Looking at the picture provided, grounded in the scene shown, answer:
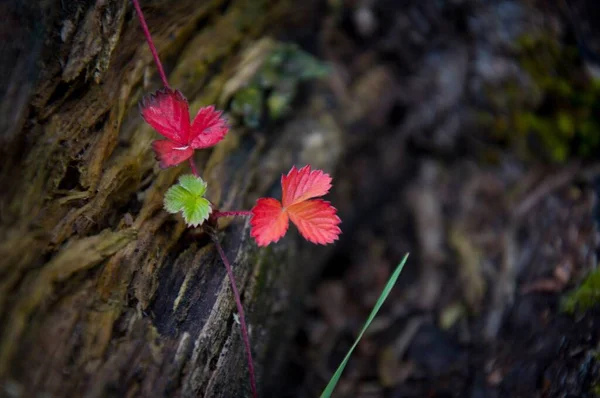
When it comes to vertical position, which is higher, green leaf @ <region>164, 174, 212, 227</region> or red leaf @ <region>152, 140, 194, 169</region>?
red leaf @ <region>152, 140, 194, 169</region>

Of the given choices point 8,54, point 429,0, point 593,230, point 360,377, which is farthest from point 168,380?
point 429,0

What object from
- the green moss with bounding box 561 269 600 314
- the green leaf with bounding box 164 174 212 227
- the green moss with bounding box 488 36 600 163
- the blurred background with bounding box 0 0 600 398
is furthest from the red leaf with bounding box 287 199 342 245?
the green moss with bounding box 488 36 600 163

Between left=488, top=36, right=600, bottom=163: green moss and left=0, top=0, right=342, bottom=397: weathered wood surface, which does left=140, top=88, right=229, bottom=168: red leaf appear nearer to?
left=0, top=0, right=342, bottom=397: weathered wood surface

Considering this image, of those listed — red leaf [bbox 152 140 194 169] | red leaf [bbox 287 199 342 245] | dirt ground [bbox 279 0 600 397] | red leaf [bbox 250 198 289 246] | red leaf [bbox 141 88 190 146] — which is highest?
red leaf [bbox 141 88 190 146]

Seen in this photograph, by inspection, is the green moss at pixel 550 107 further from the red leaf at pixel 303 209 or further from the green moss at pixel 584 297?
the red leaf at pixel 303 209

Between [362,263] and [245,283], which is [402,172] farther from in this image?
[245,283]

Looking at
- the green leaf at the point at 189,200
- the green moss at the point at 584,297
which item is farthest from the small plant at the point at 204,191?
A: the green moss at the point at 584,297
